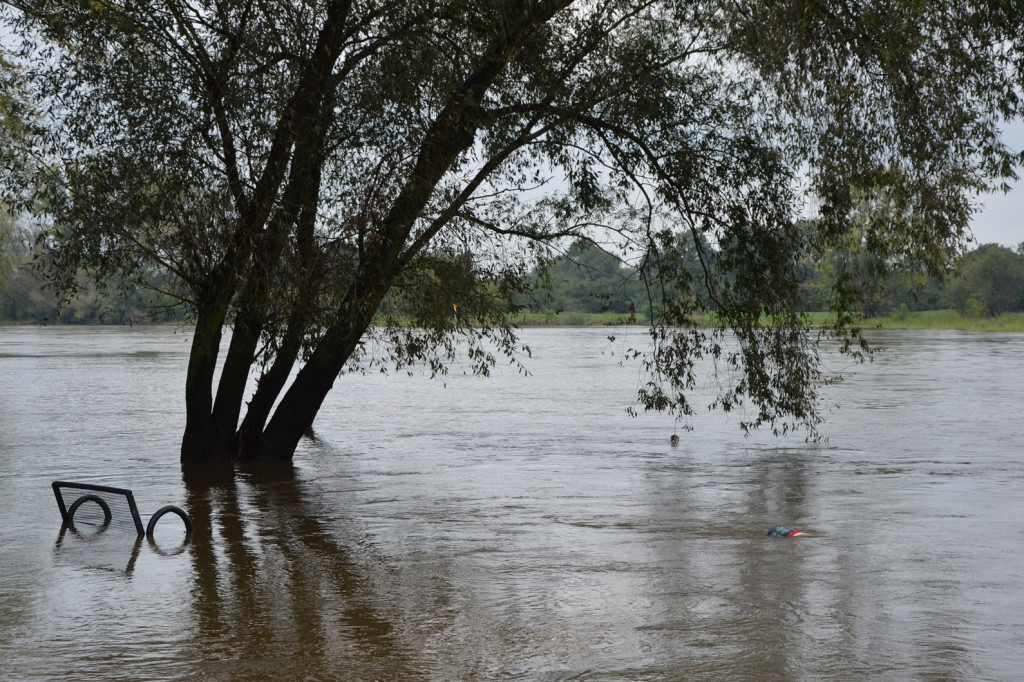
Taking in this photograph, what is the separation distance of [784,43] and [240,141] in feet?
18.8

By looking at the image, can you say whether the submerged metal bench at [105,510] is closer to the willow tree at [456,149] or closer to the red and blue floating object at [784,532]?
the willow tree at [456,149]

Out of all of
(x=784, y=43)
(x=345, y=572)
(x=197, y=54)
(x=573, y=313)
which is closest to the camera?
(x=345, y=572)

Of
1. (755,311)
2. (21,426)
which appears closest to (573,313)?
(21,426)

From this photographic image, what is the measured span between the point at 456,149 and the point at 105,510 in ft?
19.0

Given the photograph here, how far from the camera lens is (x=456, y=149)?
46.8 ft

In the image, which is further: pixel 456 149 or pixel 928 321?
pixel 928 321

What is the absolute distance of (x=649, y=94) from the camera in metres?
15.1

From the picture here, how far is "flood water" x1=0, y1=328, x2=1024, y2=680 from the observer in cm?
725

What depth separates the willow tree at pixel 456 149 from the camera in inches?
502

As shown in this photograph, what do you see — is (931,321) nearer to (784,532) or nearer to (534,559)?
(784,532)

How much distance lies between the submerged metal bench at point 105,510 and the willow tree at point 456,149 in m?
2.62

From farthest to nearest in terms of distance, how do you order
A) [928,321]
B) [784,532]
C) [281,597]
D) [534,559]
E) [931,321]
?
[931,321], [928,321], [784,532], [534,559], [281,597]

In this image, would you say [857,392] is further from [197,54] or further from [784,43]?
[197,54]

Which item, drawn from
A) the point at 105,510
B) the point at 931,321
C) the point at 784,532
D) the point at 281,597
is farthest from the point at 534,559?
the point at 931,321
